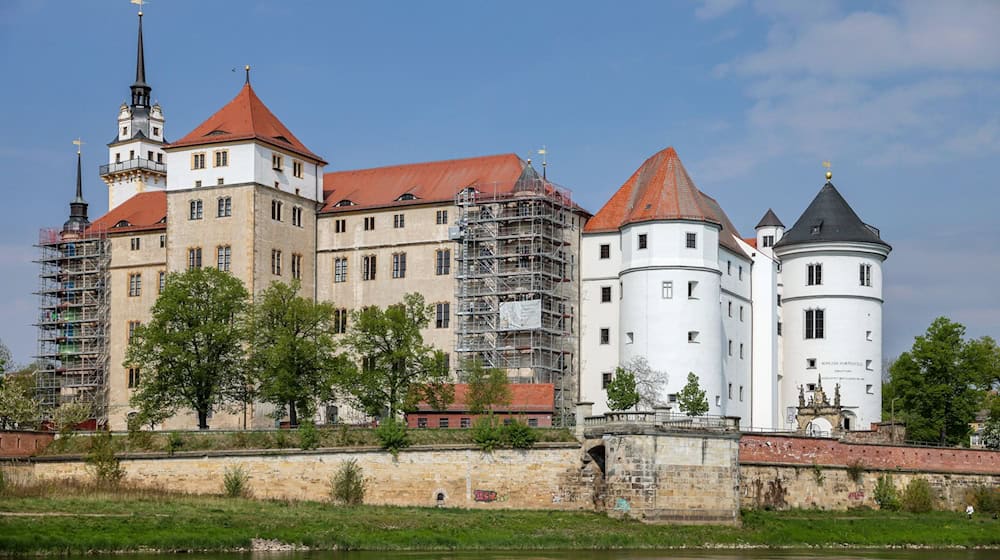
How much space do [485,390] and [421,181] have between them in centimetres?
1946

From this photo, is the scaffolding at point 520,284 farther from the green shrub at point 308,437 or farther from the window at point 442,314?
the green shrub at point 308,437

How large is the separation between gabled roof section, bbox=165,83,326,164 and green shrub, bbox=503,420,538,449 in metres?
28.7

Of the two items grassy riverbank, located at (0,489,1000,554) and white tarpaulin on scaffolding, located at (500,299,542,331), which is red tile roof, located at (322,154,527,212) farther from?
grassy riverbank, located at (0,489,1000,554)

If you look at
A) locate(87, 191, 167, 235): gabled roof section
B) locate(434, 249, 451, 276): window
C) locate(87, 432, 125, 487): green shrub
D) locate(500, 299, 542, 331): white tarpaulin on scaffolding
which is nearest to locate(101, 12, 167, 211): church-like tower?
locate(87, 191, 167, 235): gabled roof section

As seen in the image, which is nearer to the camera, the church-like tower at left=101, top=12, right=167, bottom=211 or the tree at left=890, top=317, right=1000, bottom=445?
the tree at left=890, top=317, right=1000, bottom=445

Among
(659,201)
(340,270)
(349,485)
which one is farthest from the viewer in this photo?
(340,270)

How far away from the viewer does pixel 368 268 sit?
92.7 m

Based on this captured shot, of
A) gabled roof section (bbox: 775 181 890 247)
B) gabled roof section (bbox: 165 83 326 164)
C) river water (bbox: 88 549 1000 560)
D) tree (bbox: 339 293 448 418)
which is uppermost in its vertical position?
gabled roof section (bbox: 165 83 326 164)

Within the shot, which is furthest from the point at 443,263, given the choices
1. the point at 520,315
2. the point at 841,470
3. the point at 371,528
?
the point at 371,528

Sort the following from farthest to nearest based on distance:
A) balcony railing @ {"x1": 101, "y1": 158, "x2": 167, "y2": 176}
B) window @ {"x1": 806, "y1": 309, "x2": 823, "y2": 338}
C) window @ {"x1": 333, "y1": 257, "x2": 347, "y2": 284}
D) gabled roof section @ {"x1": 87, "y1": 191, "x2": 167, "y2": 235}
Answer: balcony railing @ {"x1": 101, "y1": 158, "x2": 167, "y2": 176} → gabled roof section @ {"x1": 87, "y1": 191, "x2": 167, "y2": 235} → window @ {"x1": 333, "y1": 257, "x2": 347, "y2": 284} → window @ {"x1": 806, "y1": 309, "x2": 823, "y2": 338}

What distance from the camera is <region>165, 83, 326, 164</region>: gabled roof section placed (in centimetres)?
9019

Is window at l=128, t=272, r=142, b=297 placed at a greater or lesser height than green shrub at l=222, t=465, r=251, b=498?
greater

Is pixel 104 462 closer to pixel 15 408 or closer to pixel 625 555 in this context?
pixel 15 408

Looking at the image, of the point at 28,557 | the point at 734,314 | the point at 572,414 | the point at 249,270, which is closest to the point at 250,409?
the point at 249,270
